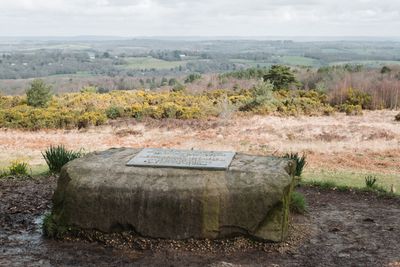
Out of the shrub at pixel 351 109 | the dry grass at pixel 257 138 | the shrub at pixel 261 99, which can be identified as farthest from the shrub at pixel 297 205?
the shrub at pixel 351 109

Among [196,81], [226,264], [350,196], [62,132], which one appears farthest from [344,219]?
[196,81]

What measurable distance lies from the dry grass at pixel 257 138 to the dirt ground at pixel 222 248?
19.2 feet

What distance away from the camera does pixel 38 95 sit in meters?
25.0

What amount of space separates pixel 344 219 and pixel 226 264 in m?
2.37

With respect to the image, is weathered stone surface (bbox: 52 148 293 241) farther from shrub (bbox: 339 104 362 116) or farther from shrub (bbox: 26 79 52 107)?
shrub (bbox: 339 104 362 116)

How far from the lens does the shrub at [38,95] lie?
81.5 ft

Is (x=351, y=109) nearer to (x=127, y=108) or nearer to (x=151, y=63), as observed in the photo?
(x=127, y=108)

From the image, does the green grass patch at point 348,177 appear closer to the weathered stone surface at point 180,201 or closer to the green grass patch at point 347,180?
the green grass patch at point 347,180

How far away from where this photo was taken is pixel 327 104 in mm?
27391

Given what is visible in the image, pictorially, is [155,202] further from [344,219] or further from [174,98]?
[174,98]

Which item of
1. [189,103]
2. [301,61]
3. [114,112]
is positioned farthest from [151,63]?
[114,112]

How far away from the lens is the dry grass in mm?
14155

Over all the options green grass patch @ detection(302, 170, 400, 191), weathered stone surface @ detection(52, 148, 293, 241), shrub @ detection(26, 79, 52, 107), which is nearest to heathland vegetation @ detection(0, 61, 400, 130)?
shrub @ detection(26, 79, 52, 107)

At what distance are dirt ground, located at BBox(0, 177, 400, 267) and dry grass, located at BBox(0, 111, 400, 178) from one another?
19.2ft
